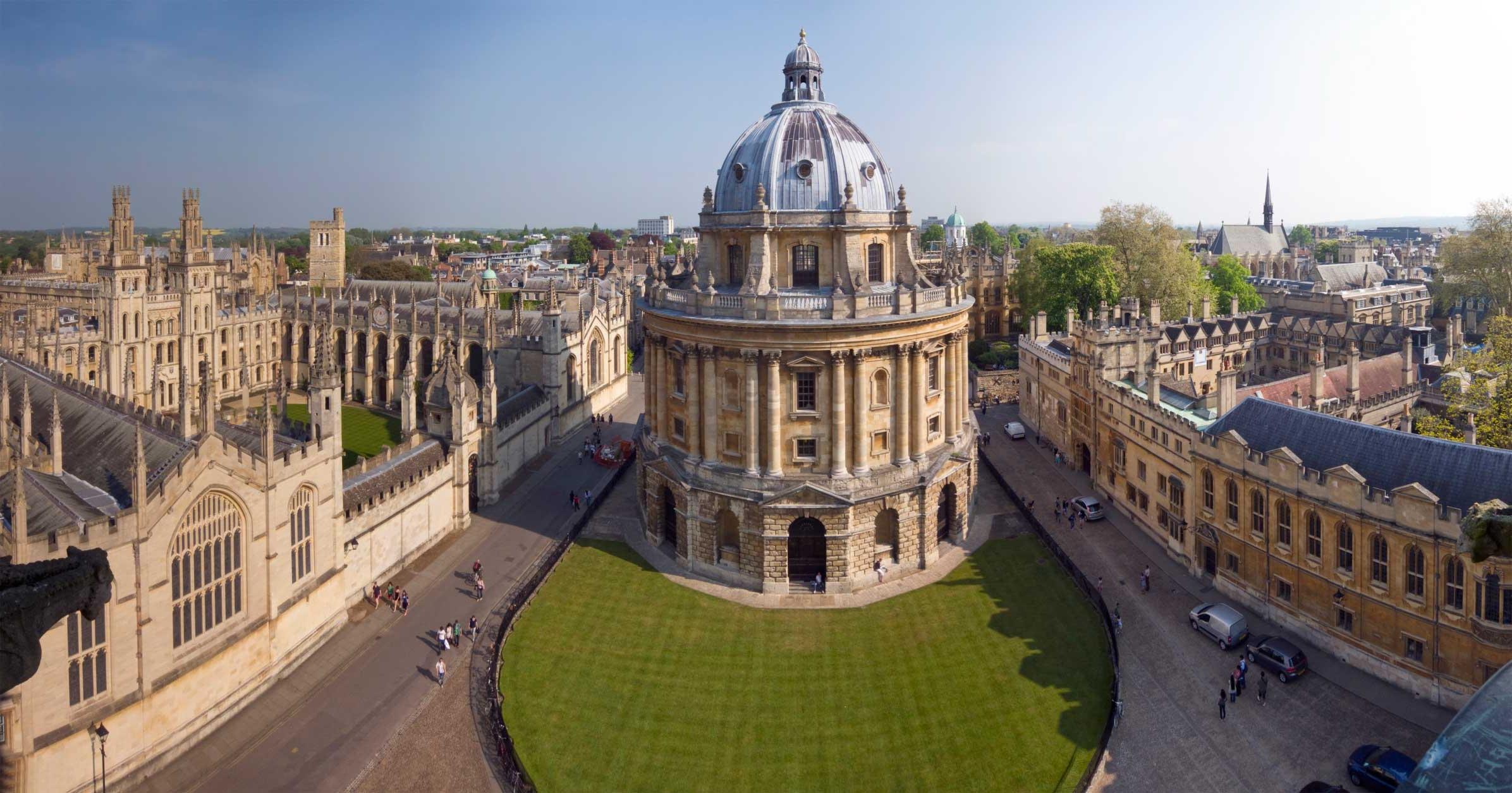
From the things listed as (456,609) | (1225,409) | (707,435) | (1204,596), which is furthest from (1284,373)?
(456,609)

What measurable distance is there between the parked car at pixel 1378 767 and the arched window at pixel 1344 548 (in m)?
7.83

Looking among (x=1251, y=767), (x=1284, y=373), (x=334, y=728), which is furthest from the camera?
(x=1284, y=373)

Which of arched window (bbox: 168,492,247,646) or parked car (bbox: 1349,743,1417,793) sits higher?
arched window (bbox: 168,492,247,646)

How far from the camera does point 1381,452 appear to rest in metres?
32.7

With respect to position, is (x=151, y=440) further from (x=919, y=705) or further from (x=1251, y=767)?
(x=1251, y=767)

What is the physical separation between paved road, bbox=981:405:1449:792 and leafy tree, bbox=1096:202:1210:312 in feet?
174

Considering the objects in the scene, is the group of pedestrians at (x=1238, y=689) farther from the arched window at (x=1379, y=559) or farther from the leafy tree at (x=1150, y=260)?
the leafy tree at (x=1150, y=260)

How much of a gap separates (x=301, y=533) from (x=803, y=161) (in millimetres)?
25830

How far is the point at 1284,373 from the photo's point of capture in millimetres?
80375

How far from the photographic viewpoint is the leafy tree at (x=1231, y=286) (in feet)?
318

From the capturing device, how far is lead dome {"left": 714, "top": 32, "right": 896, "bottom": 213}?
137 ft

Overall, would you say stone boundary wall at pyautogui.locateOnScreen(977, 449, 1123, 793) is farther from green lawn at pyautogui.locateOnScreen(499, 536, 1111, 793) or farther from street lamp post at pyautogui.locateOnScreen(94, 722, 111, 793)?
street lamp post at pyautogui.locateOnScreen(94, 722, 111, 793)

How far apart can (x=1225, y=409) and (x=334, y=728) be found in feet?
131

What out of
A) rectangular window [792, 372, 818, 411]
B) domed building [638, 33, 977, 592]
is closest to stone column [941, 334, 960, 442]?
domed building [638, 33, 977, 592]
